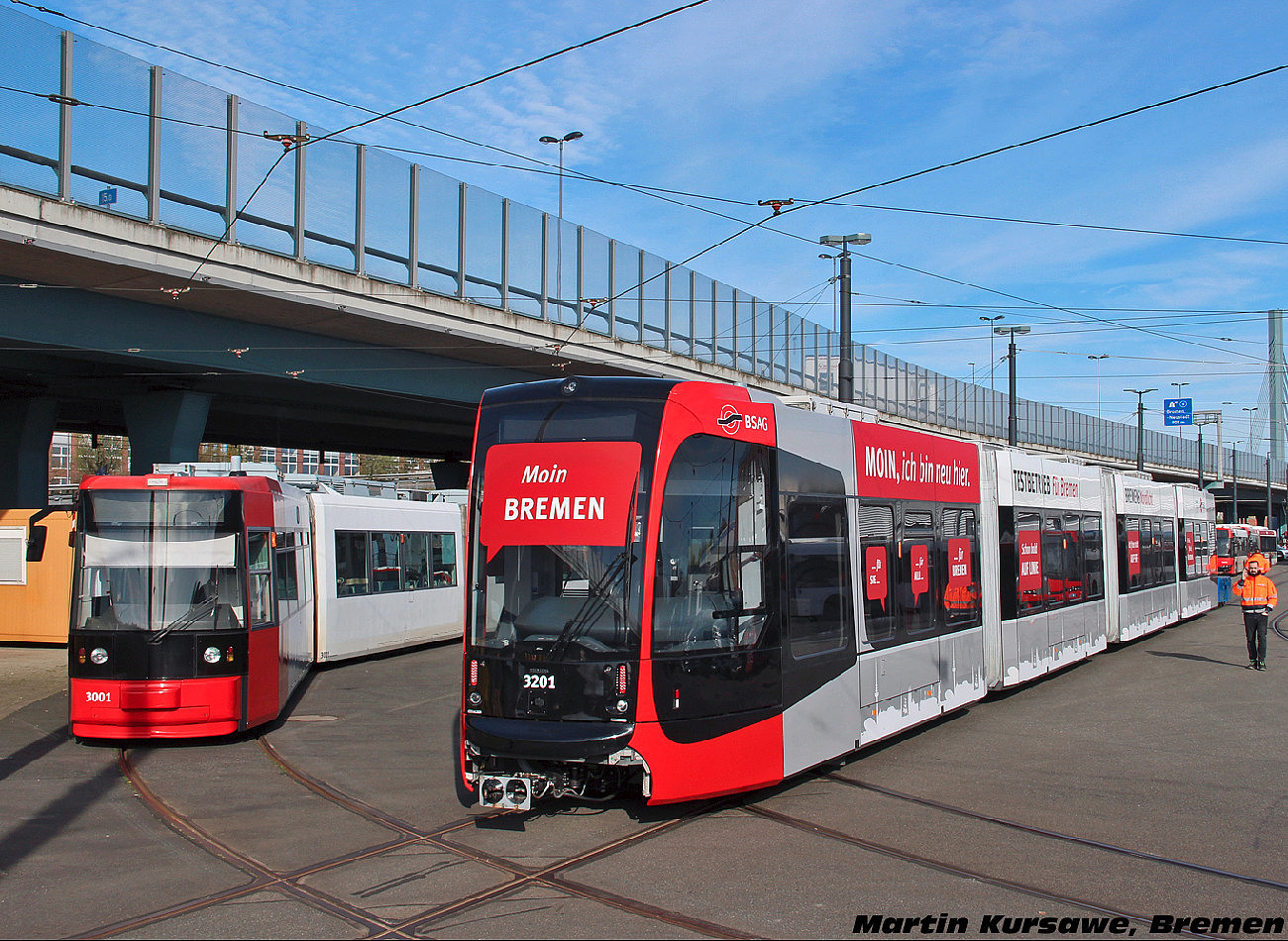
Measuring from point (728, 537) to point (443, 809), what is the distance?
292 cm

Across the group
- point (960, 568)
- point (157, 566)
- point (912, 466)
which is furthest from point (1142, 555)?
point (157, 566)

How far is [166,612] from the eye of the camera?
10.8 m

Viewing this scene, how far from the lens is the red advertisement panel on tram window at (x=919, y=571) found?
10.5 metres

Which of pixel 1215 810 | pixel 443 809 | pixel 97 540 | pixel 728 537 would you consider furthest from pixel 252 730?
pixel 1215 810

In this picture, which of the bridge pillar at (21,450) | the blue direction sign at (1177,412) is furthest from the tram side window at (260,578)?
the blue direction sign at (1177,412)

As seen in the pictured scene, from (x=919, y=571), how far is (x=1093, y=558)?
25.2ft

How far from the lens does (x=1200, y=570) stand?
2525 cm

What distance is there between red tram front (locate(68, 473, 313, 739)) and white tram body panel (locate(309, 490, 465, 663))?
22.1 feet

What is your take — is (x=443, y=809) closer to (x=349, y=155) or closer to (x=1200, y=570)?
(x=349, y=155)

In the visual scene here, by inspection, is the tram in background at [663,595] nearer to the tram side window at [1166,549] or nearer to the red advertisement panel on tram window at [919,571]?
the red advertisement panel on tram window at [919,571]

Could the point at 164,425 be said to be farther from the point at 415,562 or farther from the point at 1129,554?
the point at 1129,554

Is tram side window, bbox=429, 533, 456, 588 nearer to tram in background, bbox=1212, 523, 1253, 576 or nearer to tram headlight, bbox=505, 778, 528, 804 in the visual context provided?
tram headlight, bbox=505, 778, 528, 804

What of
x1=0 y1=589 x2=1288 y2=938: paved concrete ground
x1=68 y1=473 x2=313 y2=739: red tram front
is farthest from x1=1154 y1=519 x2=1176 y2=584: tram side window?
x1=68 y1=473 x2=313 y2=739: red tram front

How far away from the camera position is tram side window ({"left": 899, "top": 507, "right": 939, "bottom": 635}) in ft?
33.7
